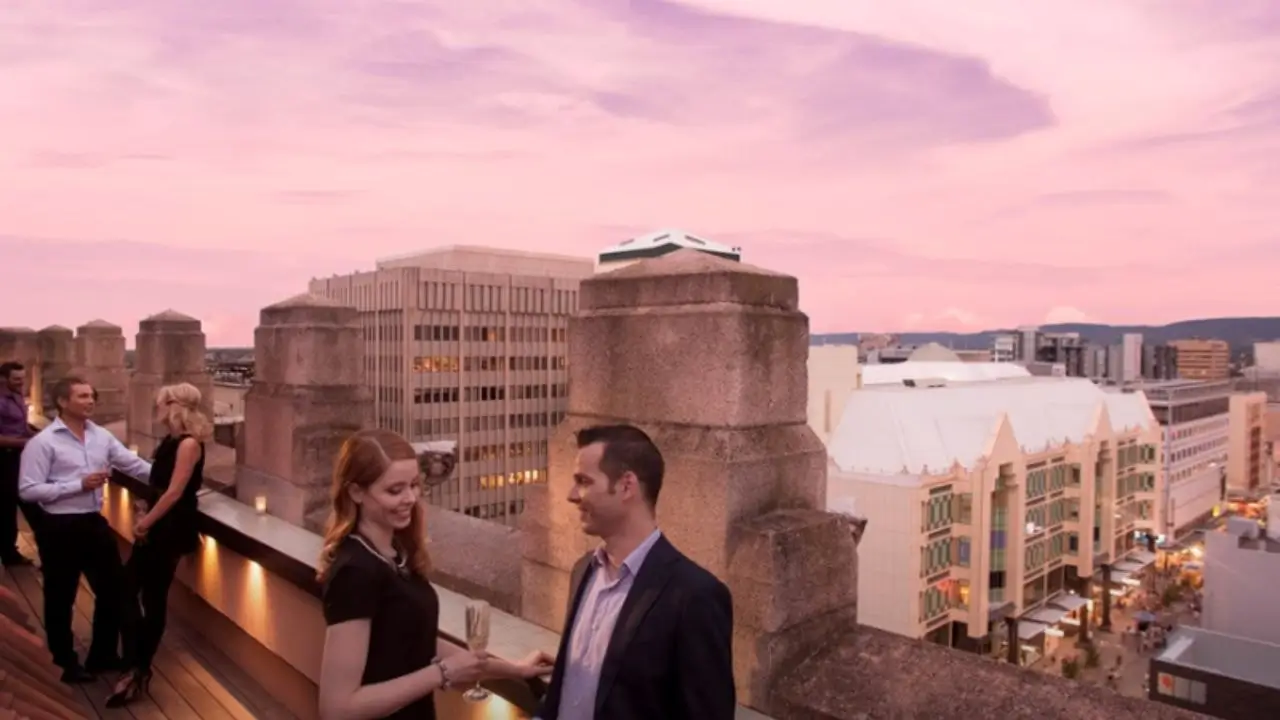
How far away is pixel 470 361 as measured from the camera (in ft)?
272

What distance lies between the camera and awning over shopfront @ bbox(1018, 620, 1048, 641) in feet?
129

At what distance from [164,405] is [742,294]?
3240 mm

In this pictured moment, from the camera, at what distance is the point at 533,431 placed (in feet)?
291

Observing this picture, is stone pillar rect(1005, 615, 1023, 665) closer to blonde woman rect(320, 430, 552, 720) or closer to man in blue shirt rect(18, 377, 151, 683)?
man in blue shirt rect(18, 377, 151, 683)

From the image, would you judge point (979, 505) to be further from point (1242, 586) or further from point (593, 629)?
point (593, 629)

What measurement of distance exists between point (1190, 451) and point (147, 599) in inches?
2992

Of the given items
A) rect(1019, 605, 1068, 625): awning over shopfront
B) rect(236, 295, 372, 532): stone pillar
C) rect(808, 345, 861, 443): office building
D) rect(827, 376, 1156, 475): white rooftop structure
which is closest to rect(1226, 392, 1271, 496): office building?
rect(827, 376, 1156, 475): white rooftop structure

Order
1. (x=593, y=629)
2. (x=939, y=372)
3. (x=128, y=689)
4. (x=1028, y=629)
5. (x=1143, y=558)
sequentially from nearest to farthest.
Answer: (x=593, y=629)
(x=128, y=689)
(x=1028, y=629)
(x=1143, y=558)
(x=939, y=372)

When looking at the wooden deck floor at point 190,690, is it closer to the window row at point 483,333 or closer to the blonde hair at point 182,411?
the blonde hair at point 182,411

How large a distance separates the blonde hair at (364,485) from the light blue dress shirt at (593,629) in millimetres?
670

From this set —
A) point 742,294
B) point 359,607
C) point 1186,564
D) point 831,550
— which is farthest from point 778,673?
point 1186,564

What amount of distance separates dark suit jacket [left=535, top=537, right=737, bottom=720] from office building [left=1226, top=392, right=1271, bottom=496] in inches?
3582

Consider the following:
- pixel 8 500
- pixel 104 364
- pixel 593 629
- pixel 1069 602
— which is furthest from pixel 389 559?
pixel 1069 602

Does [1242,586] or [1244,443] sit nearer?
[1242,586]
